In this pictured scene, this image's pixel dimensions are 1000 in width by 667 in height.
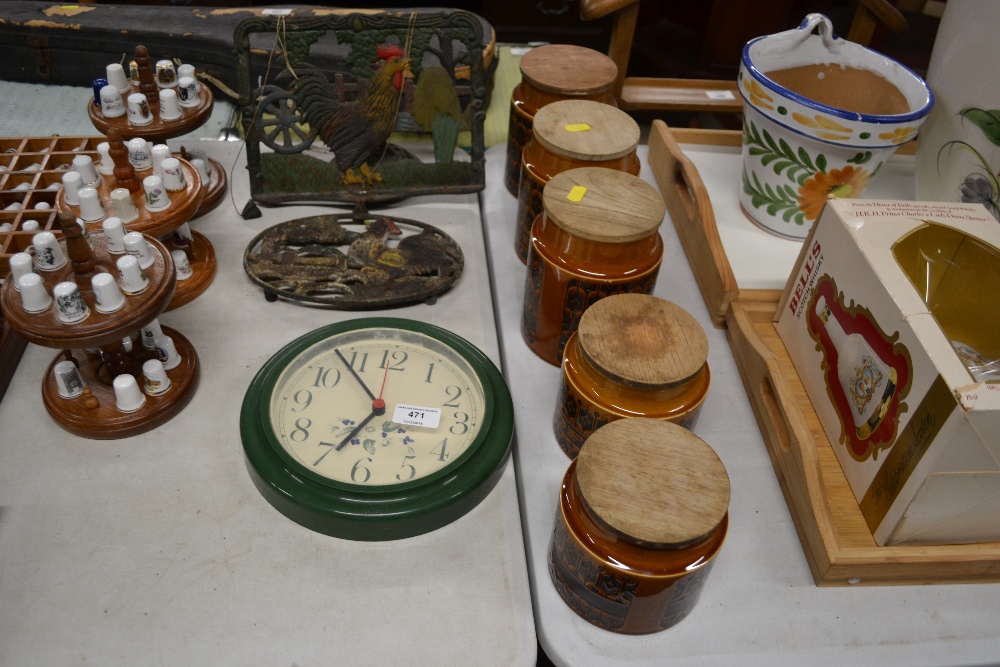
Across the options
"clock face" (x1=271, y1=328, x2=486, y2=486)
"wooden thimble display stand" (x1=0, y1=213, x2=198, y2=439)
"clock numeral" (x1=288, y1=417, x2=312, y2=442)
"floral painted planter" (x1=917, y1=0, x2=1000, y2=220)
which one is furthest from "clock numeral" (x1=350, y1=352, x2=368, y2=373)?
"floral painted planter" (x1=917, y1=0, x2=1000, y2=220)

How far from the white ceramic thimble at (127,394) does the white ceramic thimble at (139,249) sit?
0.15 m

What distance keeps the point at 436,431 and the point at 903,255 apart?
631 millimetres

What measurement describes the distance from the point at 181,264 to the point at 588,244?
61cm

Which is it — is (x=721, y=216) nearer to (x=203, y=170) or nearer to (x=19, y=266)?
(x=203, y=170)

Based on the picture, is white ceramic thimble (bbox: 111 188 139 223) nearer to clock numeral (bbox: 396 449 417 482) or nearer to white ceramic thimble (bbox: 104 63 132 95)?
white ceramic thimble (bbox: 104 63 132 95)

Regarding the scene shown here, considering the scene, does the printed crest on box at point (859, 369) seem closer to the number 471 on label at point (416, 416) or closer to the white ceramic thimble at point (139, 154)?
the number 471 on label at point (416, 416)

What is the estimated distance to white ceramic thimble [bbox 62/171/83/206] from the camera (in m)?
1.09

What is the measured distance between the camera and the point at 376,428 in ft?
3.20

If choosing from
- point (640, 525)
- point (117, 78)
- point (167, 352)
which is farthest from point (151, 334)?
point (640, 525)

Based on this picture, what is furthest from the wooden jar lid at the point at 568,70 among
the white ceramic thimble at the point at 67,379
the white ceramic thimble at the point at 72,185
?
the white ceramic thimble at the point at 67,379

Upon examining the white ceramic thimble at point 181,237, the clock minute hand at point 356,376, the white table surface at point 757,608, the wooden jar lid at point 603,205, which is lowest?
the white table surface at point 757,608

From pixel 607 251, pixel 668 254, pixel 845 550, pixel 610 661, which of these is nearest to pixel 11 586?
pixel 610 661

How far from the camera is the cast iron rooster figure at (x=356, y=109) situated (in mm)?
1217

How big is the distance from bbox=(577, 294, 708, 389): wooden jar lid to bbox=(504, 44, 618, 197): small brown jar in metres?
0.49
